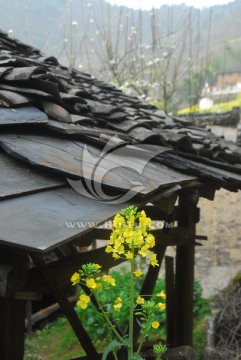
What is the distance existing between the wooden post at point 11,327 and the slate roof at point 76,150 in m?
0.67

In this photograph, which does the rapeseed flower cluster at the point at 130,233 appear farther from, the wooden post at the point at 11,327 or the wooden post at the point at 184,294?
the wooden post at the point at 184,294

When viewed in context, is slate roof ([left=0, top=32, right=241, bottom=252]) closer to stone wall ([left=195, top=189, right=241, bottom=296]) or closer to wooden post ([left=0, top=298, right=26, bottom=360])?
wooden post ([left=0, top=298, right=26, bottom=360])

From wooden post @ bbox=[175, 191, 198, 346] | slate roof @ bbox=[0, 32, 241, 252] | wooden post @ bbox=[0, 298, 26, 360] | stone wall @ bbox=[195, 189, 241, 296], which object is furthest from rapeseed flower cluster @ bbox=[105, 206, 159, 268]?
stone wall @ bbox=[195, 189, 241, 296]

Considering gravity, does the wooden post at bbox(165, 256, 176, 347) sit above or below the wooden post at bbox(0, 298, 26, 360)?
below

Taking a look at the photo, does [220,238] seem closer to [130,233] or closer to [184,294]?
[184,294]

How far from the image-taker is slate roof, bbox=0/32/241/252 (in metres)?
1.73

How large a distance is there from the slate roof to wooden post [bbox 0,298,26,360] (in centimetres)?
67

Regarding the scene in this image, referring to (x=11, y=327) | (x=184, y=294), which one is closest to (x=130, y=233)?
(x=11, y=327)

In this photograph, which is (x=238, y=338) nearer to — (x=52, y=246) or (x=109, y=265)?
(x=109, y=265)

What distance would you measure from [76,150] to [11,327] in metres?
0.88

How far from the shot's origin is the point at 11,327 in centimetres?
206

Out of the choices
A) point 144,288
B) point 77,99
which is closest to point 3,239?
point 77,99

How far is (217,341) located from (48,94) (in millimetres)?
3954

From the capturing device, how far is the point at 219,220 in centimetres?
997
